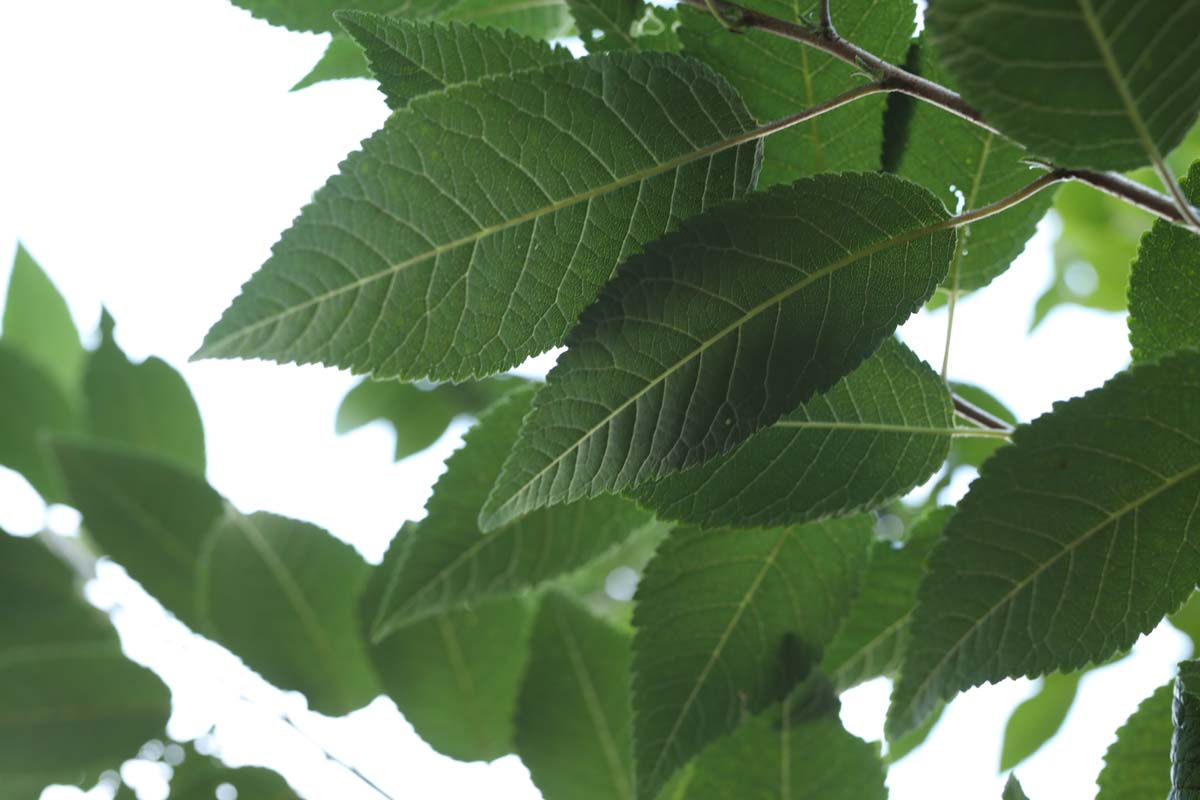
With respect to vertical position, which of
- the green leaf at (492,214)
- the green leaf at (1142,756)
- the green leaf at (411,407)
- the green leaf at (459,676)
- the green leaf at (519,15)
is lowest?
the green leaf at (459,676)

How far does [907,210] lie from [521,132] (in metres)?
0.19

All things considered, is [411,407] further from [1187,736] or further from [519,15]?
[1187,736]

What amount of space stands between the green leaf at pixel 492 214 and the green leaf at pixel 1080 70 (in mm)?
171

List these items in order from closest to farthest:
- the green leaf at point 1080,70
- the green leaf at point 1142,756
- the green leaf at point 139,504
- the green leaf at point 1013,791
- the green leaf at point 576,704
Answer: the green leaf at point 1080,70 → the green leaf at point 1013,791 → the green leaf at point 1142,756 → the green leaf at point 576,704 → the green leaf at point 139,504

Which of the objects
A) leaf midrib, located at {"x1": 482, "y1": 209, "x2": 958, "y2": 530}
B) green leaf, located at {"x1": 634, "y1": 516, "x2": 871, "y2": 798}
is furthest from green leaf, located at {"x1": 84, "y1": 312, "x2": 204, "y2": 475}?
leaf midrib, located at {"x1": 482, "y1": 209, "x2": 958, "y2": 530}

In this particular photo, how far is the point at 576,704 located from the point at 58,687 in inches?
21.2

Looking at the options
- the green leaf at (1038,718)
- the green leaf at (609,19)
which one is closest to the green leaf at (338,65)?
the green leaf at (609,19)

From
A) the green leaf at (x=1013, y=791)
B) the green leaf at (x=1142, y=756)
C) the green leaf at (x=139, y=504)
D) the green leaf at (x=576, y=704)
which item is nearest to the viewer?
the green leaf at (x=1013, y=791)

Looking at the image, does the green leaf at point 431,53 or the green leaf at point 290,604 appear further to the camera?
the green leaf at point 290,604

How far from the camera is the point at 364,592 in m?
0.97

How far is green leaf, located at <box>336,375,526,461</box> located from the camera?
1.38 metres

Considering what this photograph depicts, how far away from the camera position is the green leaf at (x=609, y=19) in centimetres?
66

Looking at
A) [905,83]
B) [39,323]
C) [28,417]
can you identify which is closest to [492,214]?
[905,83]

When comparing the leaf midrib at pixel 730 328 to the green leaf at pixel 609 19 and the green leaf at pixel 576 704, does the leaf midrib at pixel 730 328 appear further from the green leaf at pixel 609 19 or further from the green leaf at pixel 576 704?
the green leaf at pixel 576 704
